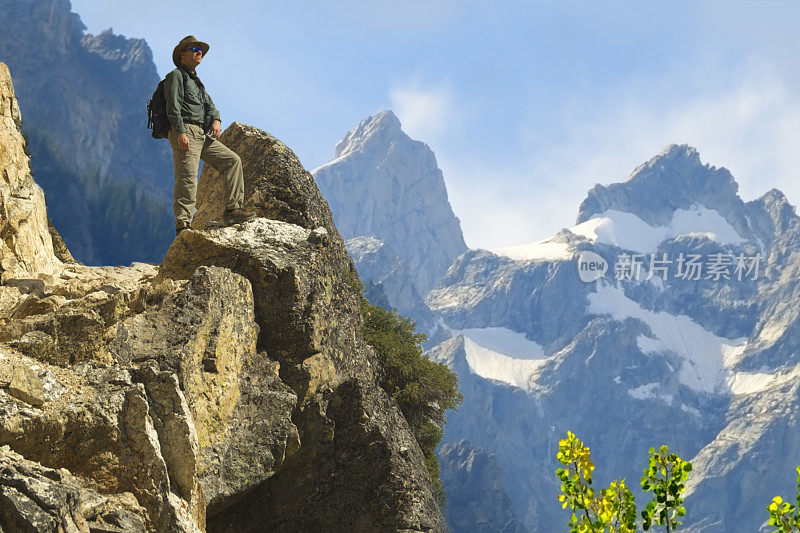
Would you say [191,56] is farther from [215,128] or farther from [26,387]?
[26,387]

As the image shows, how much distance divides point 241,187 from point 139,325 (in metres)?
5.62

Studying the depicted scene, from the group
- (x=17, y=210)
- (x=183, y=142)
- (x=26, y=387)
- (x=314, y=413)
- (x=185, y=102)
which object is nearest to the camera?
(x=26, y=387)

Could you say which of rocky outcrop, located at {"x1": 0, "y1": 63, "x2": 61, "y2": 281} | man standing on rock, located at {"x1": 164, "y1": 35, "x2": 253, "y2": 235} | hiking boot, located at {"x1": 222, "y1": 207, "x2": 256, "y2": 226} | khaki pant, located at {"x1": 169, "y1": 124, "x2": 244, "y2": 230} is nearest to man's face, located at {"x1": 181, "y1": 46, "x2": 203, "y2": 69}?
man standing on rock, located at {"x1": 164, "y1": 35, "x2": 253, "y2": 235}

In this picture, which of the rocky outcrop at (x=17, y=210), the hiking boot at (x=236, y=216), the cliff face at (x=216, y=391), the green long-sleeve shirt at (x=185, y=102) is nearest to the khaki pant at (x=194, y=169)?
the hiking boot at (x=236, y=216)

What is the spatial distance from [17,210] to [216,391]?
27.8ft

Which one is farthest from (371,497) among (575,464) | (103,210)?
(103,210)

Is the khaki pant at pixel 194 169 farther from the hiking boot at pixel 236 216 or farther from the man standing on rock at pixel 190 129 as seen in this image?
the hiking boot at pixel 236 216

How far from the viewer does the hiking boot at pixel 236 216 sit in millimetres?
16922

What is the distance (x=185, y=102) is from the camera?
15.9 meters

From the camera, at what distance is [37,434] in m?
9.45

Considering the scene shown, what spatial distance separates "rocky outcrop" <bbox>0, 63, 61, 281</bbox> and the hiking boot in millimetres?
4632

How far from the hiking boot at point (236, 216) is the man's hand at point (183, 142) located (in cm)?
191

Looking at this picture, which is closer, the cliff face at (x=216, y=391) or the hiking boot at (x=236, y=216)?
the cliff face at (x=216, y=391)

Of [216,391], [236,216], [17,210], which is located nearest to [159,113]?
[236,216]
